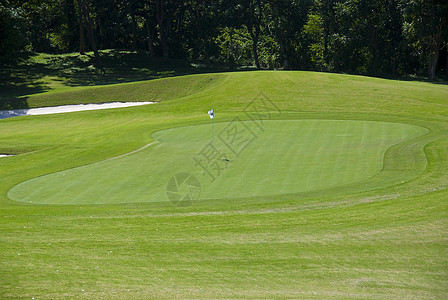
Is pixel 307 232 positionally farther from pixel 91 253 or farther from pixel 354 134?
pixel 354 134

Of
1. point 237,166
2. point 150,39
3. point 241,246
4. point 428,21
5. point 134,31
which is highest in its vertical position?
point 134,31

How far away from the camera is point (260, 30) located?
2635 inches

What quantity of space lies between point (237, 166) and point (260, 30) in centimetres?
5378

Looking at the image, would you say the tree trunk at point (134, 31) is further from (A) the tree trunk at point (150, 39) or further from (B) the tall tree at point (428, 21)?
(B) the tall tree at point (428, 21)

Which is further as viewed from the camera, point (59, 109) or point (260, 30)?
point (260, 30)

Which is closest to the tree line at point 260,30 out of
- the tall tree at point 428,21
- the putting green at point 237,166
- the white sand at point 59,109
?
the tall tree at point 428,21

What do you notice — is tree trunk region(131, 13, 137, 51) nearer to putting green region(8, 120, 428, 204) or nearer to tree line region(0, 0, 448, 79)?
tree line region(0, 0, 448, 79)

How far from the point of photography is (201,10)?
68938mm

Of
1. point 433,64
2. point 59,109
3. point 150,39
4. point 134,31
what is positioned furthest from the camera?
point 134,31

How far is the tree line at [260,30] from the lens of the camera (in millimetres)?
52094

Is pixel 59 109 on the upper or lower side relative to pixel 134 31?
lower

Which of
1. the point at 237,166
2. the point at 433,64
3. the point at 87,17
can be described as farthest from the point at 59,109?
the point at 433,64

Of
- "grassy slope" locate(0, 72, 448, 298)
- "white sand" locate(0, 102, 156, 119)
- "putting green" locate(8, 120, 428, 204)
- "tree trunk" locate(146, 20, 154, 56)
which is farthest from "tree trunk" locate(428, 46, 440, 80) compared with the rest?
"grassy slope" locate(0, 72, 448, 298)

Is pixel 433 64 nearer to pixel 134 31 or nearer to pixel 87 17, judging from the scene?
pixel 134 31
